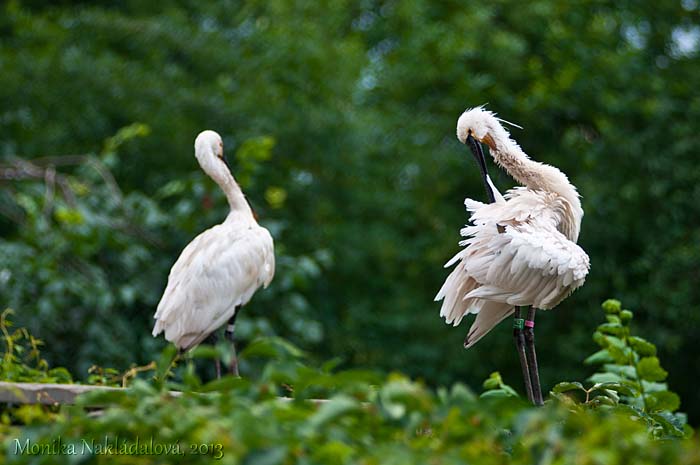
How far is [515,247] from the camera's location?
4582mm

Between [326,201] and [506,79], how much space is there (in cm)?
283

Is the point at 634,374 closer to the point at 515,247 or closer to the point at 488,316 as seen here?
the point at 488,316

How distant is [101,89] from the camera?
35.6 feet

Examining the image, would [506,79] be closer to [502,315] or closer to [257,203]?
[257,203]

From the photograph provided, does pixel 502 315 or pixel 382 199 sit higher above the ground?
pixel 382 199

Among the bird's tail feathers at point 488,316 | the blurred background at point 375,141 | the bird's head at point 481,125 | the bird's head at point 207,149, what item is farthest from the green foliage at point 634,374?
the blurred background at point 375,141

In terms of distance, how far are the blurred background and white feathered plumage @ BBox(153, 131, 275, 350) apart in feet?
9.44

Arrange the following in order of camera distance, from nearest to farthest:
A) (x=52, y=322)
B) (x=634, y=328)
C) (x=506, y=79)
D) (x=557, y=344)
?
(x=52, y=322)
(x=634, y=328)
(x=557, y=344)
(x=506, y=79)

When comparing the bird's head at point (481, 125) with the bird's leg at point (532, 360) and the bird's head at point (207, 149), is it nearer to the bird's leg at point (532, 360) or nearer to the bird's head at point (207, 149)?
the bird's leg at point (532, 360)

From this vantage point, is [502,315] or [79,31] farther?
[79,31]

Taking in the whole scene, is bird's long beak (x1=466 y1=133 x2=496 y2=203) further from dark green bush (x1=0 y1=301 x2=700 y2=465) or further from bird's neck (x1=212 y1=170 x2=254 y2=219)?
dark green bush (x1=0 y1=301 x2=700 y2=465)

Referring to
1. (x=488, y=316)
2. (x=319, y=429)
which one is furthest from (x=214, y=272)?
(x=319, y=429)

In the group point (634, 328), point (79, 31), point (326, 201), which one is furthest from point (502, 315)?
point (79, 31)

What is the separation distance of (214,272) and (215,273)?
11mm
